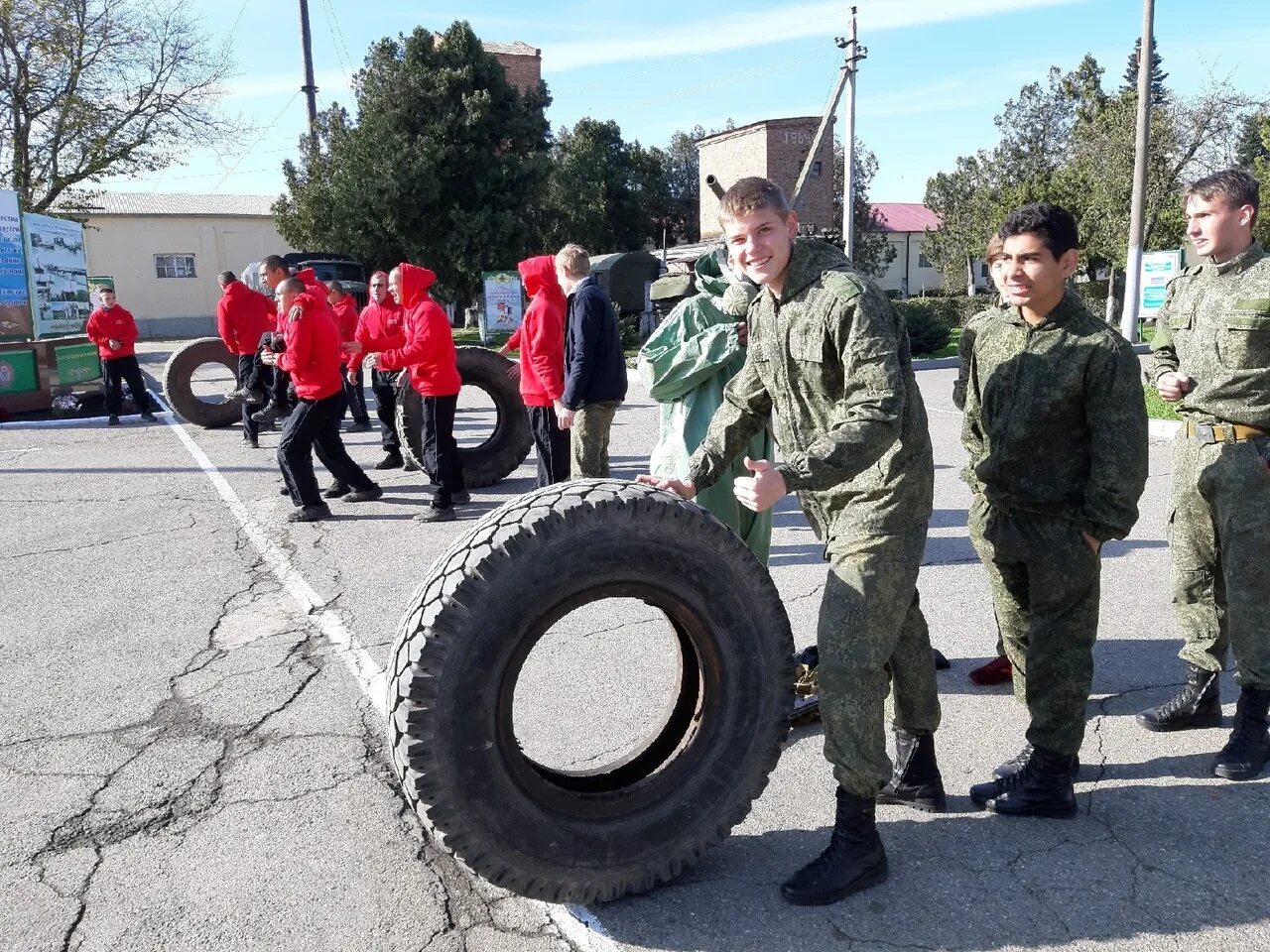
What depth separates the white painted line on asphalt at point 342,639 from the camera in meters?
2.56

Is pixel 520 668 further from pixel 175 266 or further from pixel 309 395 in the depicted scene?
pixel 175 266

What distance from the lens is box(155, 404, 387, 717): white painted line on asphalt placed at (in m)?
4.30

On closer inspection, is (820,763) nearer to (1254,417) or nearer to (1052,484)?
(1052,484)

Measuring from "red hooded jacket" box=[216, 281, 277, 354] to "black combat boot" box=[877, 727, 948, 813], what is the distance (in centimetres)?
993

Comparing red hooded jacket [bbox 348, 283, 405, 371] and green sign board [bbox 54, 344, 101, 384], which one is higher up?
red hooded jacket [bbox 348, 283, 405, 371]

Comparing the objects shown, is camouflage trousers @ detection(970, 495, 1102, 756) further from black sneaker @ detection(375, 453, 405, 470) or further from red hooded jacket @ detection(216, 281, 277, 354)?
red hooded jacket @ detection(216, 281, 277, 354)

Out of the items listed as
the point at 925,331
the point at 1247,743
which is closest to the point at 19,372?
the point at 1247,743

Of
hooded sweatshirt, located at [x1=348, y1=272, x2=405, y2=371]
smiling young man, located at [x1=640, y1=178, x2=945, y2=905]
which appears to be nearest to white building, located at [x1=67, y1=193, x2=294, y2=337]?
hooded sweatshirt, located at [x1=348, y1=272, x2=405, y2=371]

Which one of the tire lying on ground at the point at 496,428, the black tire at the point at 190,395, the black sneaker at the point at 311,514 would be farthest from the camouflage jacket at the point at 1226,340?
the black tire at the point at 190,395

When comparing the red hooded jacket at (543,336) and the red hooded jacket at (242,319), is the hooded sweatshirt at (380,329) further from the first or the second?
the red hooded jacket at (543,336)

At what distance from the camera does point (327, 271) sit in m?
25.8

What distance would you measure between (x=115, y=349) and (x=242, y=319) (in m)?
2.90

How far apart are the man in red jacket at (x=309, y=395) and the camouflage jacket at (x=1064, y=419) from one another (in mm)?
5316

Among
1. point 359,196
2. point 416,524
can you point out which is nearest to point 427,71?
point 359,196
